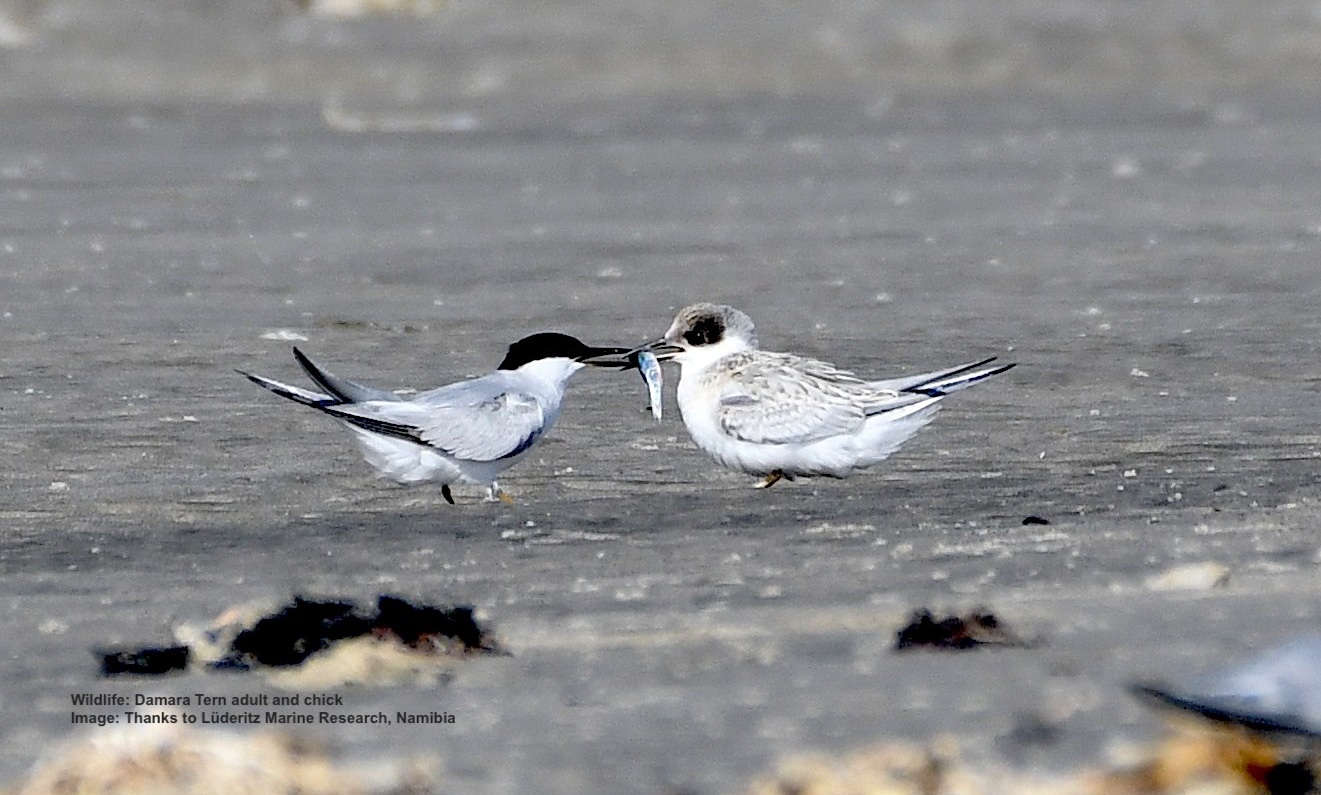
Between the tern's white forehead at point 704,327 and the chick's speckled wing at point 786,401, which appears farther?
the tern's white forehead at point 704,327

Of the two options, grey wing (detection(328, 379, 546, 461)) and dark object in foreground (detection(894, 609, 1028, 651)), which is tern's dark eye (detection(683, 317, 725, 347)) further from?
dark object in foreground (detection(894, 609, 1028, 651))

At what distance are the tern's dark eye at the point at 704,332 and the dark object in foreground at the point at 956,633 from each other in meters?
2.31

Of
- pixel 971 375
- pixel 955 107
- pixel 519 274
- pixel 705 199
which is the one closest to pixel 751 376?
pixel 971 375

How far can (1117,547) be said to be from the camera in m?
5.09

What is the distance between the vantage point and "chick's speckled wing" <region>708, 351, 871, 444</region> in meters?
5.96

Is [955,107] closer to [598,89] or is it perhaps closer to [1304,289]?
[598,89]

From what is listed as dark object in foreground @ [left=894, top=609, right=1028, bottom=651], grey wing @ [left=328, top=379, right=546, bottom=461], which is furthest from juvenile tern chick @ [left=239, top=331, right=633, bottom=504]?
dark object in foreground @ [left=894, top=609, right=1028, bottom=651]

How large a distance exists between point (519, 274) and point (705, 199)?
214 cm

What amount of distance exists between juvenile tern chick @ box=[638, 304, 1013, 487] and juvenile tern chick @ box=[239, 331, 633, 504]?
1.51 feet

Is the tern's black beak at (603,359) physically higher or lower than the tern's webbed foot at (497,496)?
higher

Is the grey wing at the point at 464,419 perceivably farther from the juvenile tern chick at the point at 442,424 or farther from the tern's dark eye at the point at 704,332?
the tern's dark eye at the point at 704,332

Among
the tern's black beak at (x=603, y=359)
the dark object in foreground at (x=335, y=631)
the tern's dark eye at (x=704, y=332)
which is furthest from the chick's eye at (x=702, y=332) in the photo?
the dark object in foreground at (x=335, y=631)

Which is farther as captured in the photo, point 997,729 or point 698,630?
point 698,630

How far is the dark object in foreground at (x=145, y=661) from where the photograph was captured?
4180 mm
